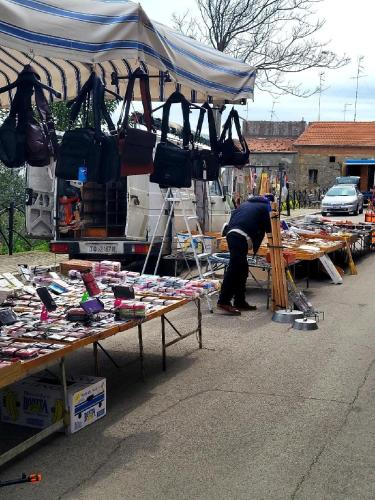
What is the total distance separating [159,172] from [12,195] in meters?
14.8

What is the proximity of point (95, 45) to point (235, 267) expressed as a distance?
4959mm

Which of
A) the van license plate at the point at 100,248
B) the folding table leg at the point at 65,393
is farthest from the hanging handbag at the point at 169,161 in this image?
the van license plate at the point at 100,248

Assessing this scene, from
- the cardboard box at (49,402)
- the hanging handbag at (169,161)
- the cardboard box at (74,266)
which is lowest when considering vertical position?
the cardboard box at (49,402)

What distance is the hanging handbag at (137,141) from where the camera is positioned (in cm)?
564

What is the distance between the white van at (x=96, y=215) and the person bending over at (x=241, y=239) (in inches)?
96.4

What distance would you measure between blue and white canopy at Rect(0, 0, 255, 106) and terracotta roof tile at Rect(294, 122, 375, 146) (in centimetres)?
4525

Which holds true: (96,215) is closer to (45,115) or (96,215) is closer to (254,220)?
(254,220)

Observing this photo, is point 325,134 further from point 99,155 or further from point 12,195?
point 99,155

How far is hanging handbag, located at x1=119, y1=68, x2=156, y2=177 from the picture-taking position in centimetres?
564

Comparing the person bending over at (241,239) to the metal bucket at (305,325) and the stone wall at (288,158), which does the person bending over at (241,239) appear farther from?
the stone wall at (288,158)

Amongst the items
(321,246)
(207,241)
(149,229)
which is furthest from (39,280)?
(321,246)

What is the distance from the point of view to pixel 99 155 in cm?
A: 552

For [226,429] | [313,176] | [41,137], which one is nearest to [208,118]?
[41,137]

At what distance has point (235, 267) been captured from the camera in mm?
9297
